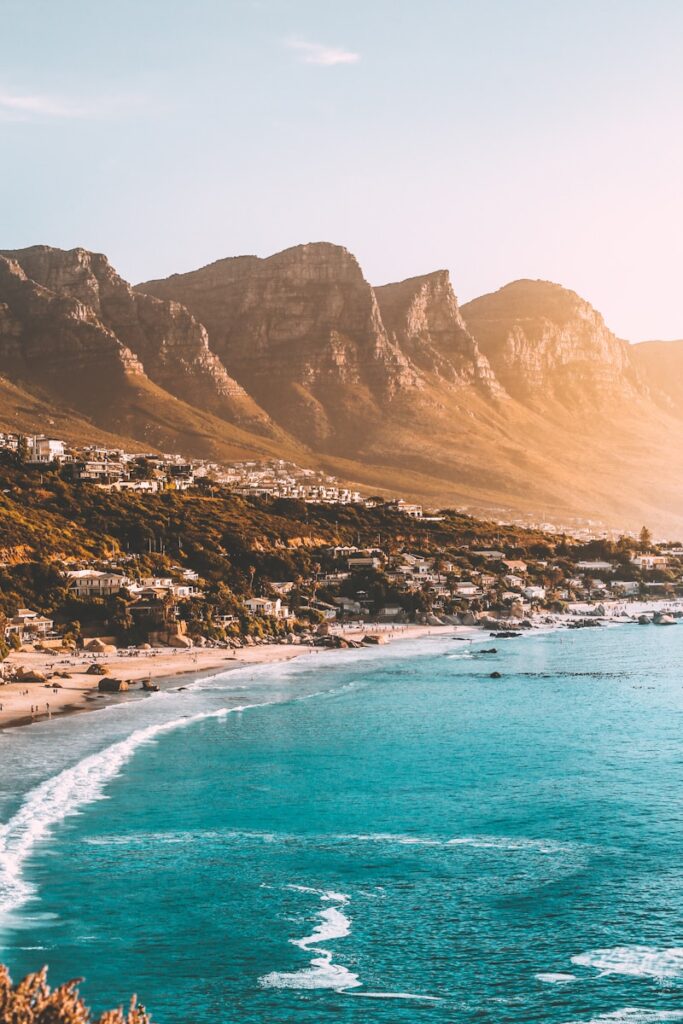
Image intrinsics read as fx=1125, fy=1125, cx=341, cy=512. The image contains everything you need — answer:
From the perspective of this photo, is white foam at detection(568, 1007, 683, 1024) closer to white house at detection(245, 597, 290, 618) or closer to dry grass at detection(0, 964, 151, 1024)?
dry grass at detection(0, 964, 151, 1024)

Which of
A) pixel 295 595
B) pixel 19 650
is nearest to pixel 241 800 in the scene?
pixel 19 650

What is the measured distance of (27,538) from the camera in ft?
439

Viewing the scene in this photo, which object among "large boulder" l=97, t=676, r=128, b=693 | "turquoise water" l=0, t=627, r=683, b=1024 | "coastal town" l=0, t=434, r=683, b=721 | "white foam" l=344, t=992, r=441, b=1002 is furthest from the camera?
"coastal town" l=0, t=434, r=683, b=721

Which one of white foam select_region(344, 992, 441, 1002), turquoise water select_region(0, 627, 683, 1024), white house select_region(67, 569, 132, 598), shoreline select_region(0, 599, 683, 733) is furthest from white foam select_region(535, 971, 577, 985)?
white house select_region(67, 569, 132, 598)

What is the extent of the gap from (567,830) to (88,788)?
2262cm

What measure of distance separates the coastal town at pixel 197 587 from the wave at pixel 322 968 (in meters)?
44.5

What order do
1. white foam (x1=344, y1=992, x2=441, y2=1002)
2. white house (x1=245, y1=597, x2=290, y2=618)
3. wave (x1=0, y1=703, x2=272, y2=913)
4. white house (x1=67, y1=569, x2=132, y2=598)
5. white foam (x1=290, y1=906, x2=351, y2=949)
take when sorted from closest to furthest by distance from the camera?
white foam (x1=344, y1=992, x2=441, y2=1002) < white foam (x1=290, y1=906, x2=351, y2=949) < wave (x1=0, y1=703, x2=272, y2=913) < white house (x1=67, y1=569, x2=132, y2=598) < white house (x1=245, y1=597, x2=290, y2=618)

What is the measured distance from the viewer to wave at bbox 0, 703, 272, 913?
133ft

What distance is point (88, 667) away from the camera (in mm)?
96812

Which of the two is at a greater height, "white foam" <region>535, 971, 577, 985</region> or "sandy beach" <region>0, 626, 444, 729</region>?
"sandy beach" <region>0, 626, 444, 729</region>

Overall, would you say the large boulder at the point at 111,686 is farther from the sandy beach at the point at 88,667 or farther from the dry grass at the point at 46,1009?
the dry grass at the point at 46,1009

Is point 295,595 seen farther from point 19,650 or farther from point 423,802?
point 423,802

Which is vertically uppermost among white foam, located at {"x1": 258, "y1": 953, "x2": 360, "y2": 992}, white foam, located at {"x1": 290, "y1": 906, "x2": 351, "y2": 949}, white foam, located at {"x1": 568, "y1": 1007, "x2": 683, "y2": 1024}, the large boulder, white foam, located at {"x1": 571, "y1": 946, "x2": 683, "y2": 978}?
the large boulder

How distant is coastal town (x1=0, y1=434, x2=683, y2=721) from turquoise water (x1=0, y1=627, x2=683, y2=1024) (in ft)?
72.0
